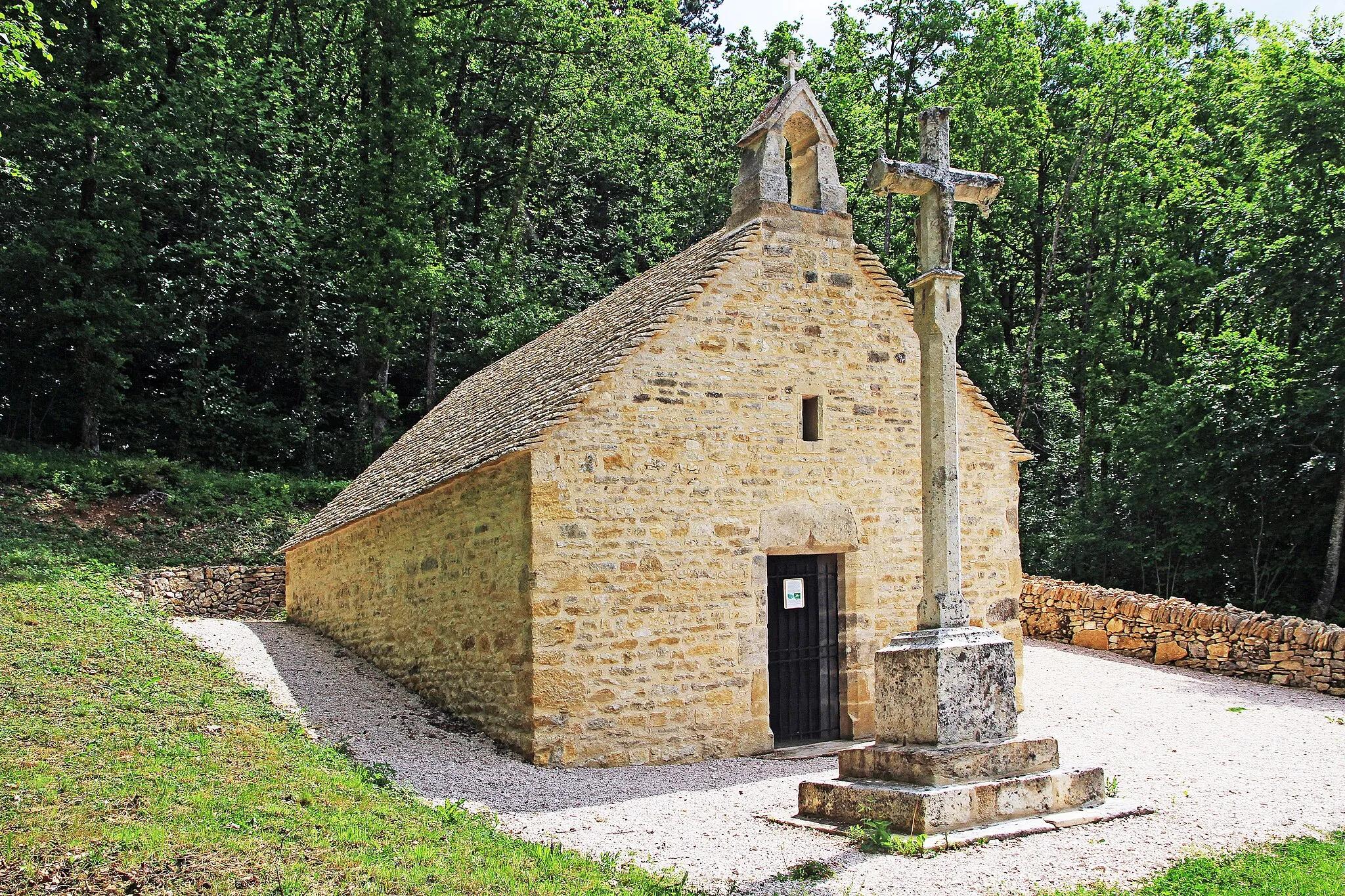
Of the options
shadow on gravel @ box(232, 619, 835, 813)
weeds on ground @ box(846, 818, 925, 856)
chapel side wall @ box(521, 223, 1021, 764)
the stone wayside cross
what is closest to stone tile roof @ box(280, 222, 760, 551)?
chapel side wall @ box(521, 223, 1021, 764)

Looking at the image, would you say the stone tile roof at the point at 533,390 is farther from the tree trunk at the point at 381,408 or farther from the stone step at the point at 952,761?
the tree trunk at the point at 381,408

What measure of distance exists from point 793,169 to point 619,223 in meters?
19.2

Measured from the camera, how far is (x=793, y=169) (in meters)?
10.9

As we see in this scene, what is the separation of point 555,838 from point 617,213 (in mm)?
24889

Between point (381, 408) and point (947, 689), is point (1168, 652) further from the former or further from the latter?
point (381, 408)

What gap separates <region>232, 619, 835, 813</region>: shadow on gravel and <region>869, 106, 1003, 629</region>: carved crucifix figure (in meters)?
2.74

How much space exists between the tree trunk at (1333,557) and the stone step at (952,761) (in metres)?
10.7

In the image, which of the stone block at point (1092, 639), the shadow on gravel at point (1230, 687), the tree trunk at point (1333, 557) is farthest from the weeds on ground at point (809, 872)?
the tree trunk at point (1333, 557)

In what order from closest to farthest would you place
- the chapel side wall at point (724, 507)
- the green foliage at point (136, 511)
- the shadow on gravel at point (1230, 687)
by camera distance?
the chapel side wall at point (724, 507) < the shadow on gravel at point (1230, 687) < the green foliage at point (136, 511)

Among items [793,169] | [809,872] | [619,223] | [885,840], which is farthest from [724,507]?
[619,223]

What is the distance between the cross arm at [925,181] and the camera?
7.09m

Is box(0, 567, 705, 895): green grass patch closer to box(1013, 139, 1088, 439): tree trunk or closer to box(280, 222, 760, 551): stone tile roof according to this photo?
box(280, 222, 760, 551): stone tile roof

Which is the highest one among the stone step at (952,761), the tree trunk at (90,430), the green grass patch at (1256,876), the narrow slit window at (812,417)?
the tree trunk at (90,430)

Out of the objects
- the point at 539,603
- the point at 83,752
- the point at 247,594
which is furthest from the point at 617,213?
the point at 83,752
